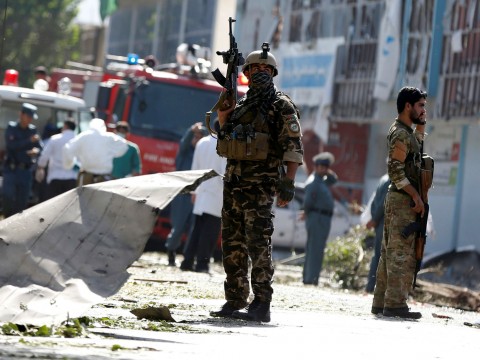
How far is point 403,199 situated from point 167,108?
11.6m

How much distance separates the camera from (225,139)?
1010 centimetres

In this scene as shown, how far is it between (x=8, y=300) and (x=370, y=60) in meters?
26.5

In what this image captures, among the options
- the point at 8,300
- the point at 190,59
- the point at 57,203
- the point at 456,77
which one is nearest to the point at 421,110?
the point at 57,203

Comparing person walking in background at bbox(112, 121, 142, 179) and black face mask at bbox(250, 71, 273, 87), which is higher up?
black face mask at bbox(250, 71, 273, 87)

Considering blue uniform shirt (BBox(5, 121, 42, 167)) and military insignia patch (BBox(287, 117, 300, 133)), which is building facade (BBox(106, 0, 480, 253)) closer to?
blue uniform shirt (BBox(5, 121, 42, 167))

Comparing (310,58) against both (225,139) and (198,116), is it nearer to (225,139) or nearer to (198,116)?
(198,116)

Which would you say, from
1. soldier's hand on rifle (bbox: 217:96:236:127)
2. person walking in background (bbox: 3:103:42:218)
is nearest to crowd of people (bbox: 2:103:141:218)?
person walking in background (bbox: 3:103:42:218)

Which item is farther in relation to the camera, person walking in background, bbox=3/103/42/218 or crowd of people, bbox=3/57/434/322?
person walking in background, bbox=3/103/42/218

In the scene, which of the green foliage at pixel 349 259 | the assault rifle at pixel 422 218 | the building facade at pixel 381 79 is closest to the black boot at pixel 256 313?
the assault rifle at pixel 422 218

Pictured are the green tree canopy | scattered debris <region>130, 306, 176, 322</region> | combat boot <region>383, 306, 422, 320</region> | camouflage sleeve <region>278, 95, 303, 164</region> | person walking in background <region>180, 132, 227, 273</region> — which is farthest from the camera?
the green tree canopy

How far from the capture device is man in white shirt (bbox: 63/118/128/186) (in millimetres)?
18578

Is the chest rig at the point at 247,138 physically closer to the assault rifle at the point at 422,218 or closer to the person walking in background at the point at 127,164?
the assault rifle at the point at 422,218

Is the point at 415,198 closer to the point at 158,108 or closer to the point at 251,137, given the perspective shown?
the point at 251,137

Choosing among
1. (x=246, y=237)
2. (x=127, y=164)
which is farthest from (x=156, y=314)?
(x=127, y=164)
